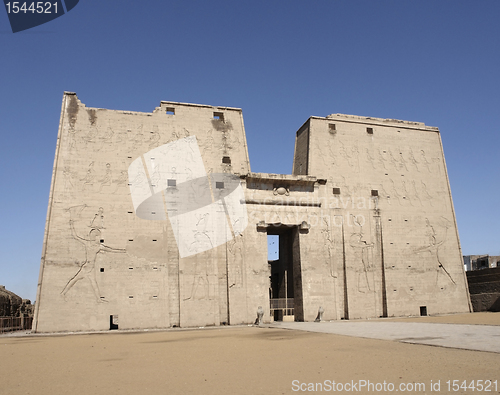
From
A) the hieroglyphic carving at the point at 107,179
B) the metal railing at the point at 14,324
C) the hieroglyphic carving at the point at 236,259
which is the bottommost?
the metal railing at the point at 14,324

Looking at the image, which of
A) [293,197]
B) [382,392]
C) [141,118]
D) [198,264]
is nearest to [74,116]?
[141,118]

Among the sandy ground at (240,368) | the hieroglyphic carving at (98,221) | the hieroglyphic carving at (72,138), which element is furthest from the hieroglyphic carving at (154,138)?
the sandy ground at (240,368)

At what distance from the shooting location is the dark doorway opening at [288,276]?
20.3 meters

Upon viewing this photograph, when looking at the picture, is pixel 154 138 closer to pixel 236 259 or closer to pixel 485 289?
pixel 236 259

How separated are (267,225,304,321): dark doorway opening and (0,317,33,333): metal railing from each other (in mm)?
11674

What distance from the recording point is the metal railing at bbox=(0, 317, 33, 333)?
17.5m

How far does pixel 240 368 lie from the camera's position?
6.71 m

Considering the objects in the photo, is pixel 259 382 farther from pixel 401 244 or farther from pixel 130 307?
pixel 401 244

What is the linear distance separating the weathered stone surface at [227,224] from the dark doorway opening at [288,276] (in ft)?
0.48

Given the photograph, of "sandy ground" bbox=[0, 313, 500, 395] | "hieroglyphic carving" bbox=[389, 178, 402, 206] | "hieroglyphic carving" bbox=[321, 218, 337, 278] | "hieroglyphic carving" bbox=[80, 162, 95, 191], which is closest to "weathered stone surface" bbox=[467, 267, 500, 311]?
"hieroglyphic carving" bbox=[389, 178, 402, 206]

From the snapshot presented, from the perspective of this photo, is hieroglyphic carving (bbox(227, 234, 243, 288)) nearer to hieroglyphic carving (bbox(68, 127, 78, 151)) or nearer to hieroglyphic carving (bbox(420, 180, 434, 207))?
hieroglyphic carving (bbox(68, 127, 78, 151))

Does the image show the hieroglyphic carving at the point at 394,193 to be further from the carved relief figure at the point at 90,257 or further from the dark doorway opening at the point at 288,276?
the carved relief figure at the point at 90,257

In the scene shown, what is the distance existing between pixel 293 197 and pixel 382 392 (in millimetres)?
16042

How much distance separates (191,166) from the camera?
20.0 meters
